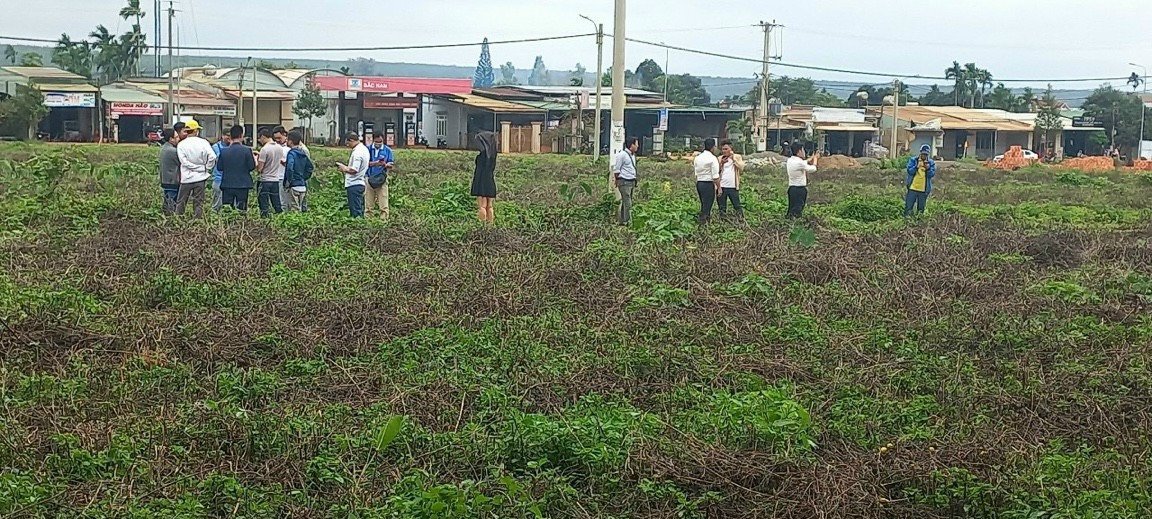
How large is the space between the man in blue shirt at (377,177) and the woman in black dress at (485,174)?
132cm

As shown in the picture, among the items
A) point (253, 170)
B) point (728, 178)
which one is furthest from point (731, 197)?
point (253, 170)

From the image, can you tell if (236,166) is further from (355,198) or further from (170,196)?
(355,198)

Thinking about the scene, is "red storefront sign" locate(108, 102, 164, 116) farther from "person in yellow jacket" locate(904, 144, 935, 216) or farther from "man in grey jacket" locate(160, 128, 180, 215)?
"person in yellow jacket" locate(904, 144, 935, 216)

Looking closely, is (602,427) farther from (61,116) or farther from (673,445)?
(61,116)

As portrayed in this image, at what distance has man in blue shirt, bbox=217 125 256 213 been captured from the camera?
51.4ft

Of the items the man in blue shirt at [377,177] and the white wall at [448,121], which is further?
the white wall at [448,121]

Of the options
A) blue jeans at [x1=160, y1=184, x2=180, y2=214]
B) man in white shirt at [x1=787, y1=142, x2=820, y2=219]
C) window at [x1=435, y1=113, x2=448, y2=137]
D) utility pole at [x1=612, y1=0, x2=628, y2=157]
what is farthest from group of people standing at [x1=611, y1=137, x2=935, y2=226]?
window at [x1=435, y1=113, x2=448, y2=137]

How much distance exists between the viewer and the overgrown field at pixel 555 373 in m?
5.52

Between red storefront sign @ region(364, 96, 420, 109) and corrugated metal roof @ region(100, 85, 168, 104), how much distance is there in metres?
11.1

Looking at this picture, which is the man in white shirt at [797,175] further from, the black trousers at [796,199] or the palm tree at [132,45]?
the palm tree at [132,45]

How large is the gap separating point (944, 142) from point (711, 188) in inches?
2314

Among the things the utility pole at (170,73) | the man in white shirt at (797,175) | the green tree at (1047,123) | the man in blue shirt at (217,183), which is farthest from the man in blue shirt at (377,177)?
the green tree at (1047,123)

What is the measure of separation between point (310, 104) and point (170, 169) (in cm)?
4721

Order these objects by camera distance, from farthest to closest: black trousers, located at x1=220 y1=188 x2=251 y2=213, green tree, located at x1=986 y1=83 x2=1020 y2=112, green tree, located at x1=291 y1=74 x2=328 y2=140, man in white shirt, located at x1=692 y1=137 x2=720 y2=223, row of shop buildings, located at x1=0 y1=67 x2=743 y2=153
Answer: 1. green tree, located at x1=986 y1=83 x2=1020 y2=112
2. green tree, located at x1=291 y1=74 x2=328 y2=140
3. row of shop buildings, located at x1=0 y1=67 x2=743 y2=153
4. man in white shirt, located at x1=692 y1=137 x2=720 y2=223
5. black trousers, located at x1=220 y1=188 x2=251 y2=213
